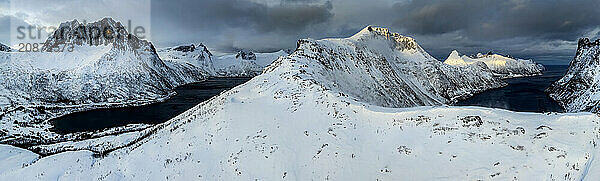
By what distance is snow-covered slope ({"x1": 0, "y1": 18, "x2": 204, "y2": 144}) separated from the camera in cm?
6081

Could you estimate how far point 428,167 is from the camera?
43.4 ft

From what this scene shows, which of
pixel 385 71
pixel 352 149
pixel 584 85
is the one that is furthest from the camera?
pixel 584 85

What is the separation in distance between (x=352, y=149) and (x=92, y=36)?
174 metres

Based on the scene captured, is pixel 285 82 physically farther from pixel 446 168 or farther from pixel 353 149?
pixel 446 168

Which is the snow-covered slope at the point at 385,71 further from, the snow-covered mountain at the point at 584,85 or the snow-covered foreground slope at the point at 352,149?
the snow-covered mountain at the point at 584,85

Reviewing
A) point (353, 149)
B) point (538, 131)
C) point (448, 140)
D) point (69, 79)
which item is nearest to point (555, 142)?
point (538, 131)

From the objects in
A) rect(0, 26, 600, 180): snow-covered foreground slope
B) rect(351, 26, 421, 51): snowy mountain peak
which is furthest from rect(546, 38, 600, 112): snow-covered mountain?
rect(0, 26, 600, 180): snow-covered foreground slope

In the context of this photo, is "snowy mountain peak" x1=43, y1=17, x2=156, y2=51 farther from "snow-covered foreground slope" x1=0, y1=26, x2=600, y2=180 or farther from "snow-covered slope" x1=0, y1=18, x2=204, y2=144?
"snow-covered foreground slope" x1=0, y1=26, x2=600, y2=180

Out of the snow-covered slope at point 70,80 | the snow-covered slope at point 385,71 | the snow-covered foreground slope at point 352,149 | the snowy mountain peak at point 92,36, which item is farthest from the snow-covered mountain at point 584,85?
the snowy mountain peak at point 92,36

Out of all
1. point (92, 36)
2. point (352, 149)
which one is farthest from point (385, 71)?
point (92, 36)

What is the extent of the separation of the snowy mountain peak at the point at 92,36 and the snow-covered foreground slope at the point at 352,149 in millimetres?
139107

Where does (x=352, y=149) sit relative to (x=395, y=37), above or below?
below

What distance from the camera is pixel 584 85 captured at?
258ft

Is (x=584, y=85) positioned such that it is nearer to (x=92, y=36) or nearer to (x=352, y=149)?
(x=352, y=149)
